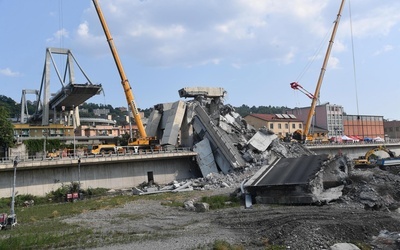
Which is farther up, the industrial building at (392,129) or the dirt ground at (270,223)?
the industrial building at (392,129)

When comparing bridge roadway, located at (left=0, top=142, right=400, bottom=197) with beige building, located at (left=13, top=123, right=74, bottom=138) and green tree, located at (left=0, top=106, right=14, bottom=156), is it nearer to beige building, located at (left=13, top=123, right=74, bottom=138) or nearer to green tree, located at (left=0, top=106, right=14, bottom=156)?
green tree, located at (left=0, top=106, right=14, bottom=156)

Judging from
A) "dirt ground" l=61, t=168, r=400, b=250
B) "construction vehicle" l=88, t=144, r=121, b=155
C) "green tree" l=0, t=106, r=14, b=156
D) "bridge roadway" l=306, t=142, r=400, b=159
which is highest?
"green tree" l=0, t=106, r=14, b=156

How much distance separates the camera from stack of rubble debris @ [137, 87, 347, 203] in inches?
1774

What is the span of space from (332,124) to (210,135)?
76.4m

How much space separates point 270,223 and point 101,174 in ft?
101

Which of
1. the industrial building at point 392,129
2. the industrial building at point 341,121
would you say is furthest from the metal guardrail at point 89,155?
the industrial building at point 392,129

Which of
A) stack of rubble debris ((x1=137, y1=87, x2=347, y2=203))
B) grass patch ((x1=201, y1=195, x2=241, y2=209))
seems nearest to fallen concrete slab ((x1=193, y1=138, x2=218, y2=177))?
stack of rubble debris ((x1=137, y1=87, x2=347, y2=203))

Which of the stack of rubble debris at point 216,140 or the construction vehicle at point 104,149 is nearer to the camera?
the stack of rubble debris at point 216,140

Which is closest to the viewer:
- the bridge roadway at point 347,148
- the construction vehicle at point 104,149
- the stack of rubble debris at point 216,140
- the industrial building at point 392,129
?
the stack of rubble debris at point 216,140

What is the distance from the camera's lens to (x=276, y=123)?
101 meters

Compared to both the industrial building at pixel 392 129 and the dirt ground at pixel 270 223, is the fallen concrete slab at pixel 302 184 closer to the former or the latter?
the dirt ground at pixel 270 223

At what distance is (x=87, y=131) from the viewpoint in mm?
114625

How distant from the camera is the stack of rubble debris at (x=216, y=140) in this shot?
4506 cm

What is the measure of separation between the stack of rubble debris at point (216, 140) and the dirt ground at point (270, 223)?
6.67m
